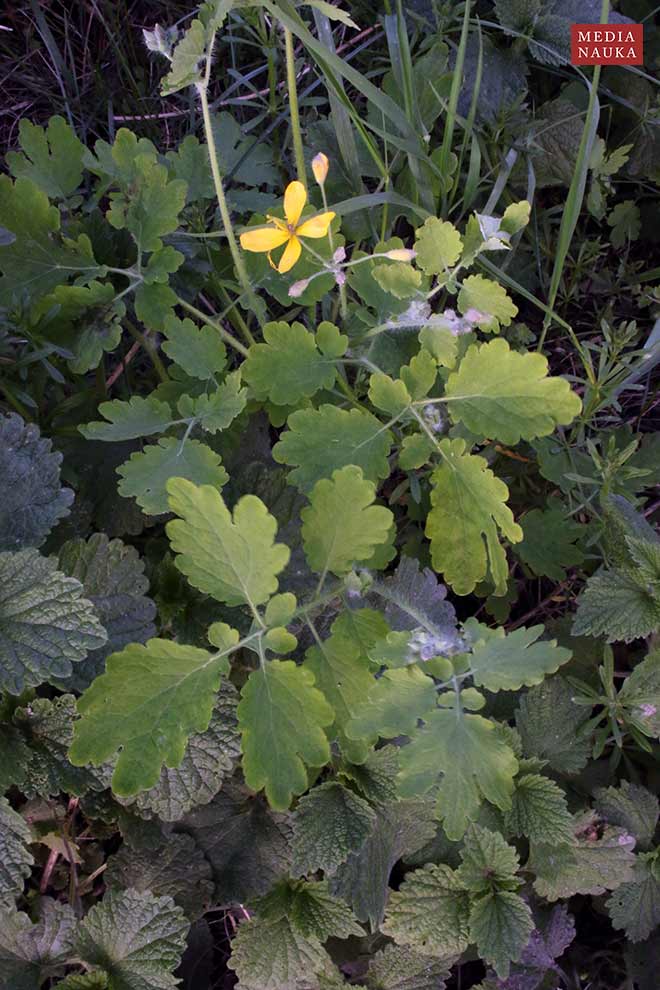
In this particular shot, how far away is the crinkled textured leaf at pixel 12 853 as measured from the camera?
1.71 metres

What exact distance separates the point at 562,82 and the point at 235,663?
2.17 m

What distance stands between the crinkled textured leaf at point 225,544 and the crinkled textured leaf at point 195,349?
541mm

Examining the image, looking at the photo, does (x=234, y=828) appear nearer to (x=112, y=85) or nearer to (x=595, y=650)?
(x=595, y=650)

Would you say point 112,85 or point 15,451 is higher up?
point 112,85

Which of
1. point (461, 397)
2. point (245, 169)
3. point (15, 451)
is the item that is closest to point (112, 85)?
point (245, 169)

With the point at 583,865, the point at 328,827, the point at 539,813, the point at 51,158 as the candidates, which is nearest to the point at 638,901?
the point at 583,865

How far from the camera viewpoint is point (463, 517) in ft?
5.61

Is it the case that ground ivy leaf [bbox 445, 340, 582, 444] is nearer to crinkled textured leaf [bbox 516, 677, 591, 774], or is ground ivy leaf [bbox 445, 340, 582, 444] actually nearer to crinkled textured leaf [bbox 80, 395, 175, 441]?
crinkled textured leaf [bbox 80, 395, 175, 441]

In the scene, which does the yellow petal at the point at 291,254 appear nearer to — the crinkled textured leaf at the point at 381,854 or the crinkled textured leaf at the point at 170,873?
the crinkled textured leaf at the point at 381,854

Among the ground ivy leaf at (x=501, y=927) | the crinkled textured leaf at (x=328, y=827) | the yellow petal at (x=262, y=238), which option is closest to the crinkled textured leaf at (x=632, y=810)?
the ground ivy leaf at (x=501, y=927)

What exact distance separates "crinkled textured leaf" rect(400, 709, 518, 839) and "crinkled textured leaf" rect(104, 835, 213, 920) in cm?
74

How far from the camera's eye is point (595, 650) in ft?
7.47

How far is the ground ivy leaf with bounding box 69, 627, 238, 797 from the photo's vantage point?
4.68 feet

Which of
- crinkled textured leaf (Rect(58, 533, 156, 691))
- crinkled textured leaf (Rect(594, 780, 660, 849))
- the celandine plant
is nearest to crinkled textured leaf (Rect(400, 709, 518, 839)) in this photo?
the celandine plant
